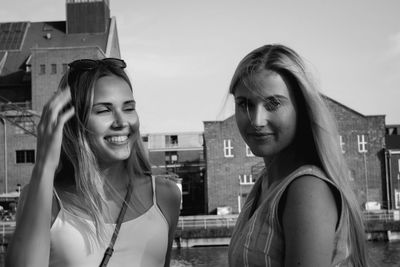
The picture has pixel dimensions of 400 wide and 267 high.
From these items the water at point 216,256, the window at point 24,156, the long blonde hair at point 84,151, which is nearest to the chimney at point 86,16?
the window at point 24,156

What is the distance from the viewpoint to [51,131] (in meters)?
2.77

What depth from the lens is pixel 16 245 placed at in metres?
2.67

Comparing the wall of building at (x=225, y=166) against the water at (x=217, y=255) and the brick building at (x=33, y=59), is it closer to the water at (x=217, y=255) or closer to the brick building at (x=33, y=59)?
the water at (x=217, y=255)

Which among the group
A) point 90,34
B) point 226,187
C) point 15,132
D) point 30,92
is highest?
point 90,34

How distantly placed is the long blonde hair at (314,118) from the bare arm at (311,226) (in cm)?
10

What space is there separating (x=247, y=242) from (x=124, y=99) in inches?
47.7

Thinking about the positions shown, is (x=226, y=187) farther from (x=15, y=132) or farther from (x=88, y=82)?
(x=88, y=82)

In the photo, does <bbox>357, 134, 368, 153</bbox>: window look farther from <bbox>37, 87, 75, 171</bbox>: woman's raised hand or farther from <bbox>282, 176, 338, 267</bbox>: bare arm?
<bbox>282, 176, 338, 267</bbox>: bare arm

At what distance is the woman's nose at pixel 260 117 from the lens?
247 centimetres

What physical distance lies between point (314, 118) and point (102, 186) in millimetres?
1392

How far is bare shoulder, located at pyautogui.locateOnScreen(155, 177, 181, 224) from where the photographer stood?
11.0 feet

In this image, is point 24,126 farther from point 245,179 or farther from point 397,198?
point 397,198

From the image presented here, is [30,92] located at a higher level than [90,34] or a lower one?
lower

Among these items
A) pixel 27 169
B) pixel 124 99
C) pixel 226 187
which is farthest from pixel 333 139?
pixel 27 169
